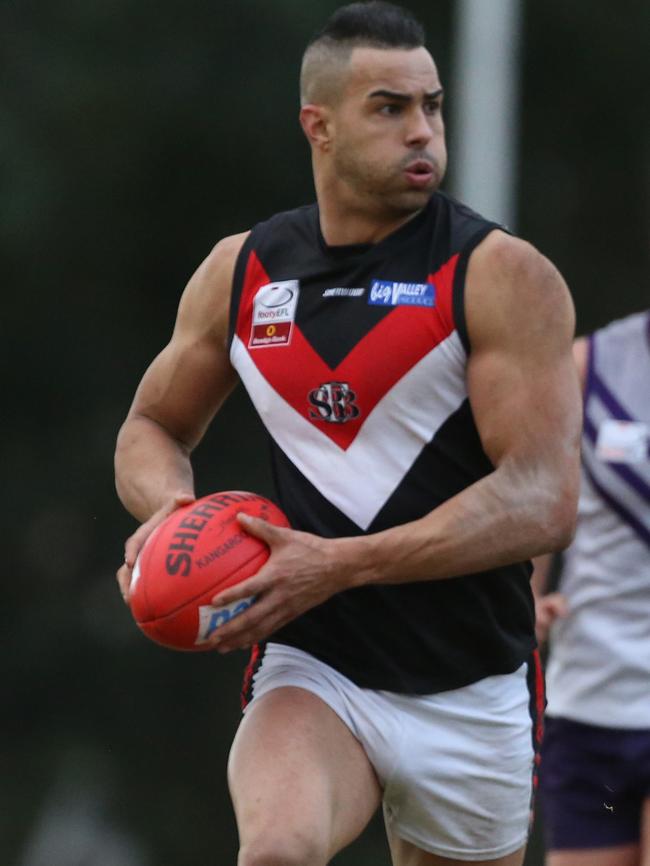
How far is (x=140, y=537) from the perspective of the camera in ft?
16.3

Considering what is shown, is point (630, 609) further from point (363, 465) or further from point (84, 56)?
point (84, 56)

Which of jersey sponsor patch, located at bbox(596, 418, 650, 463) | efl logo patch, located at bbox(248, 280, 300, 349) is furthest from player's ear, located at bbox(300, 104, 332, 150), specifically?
jersey sponsor patch, located at bbox(596, 418, 650, 463)

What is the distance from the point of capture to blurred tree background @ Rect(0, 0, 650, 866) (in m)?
13.3

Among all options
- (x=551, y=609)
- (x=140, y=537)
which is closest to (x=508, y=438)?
(x=140, y=537)

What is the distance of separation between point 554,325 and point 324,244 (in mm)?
724

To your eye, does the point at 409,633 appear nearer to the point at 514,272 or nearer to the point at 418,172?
the point at 514,272

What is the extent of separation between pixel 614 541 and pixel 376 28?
5.65 ft

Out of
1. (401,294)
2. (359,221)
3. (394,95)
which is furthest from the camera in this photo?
(359,221)

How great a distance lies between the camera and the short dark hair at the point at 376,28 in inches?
208

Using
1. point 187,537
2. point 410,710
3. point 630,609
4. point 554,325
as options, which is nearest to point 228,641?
point 187,537

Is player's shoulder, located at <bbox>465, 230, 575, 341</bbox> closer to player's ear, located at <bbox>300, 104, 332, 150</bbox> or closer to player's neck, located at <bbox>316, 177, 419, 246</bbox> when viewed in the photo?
player's neck, located at <bbox>316, 177, 419, 246</bbox>

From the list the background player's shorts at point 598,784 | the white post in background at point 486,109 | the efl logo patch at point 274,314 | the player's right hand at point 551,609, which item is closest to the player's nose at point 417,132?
the efl logo patch at point 274,314

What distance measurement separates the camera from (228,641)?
4.78m

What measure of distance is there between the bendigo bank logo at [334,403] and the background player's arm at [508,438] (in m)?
0.32
